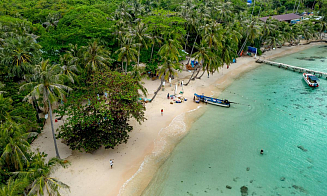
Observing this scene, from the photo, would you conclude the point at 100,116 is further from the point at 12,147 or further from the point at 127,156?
the point at 12,147

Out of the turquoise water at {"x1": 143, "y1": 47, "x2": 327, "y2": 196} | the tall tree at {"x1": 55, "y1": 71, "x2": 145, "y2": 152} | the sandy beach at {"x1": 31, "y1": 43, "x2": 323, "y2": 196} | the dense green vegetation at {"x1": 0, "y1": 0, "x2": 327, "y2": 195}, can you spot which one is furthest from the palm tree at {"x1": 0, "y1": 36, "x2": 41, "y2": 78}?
the turquoise water at {"x1": 143, "y1": 47, "x2": 327, "y2": 196}

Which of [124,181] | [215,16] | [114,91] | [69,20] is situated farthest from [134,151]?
[215,16]

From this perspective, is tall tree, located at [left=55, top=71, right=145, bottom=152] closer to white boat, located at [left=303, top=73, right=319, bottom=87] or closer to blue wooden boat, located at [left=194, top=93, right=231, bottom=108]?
blue wooden boat, located at [left=194, top=93, right=231, bottom=108]

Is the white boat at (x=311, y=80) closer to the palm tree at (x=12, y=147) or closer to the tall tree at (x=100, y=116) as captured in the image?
the tall tree at (x=100, y=116)

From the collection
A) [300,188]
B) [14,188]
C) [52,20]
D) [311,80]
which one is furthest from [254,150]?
[52,20]

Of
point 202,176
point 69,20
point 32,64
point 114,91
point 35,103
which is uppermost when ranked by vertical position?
point 69,20

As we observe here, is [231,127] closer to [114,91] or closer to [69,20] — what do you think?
[114,91]

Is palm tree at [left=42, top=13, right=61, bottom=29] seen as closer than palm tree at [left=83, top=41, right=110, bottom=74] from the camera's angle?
No

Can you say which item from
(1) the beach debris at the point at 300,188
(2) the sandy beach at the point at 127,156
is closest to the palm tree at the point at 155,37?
(2) the sandy beach at the point at 127,156
